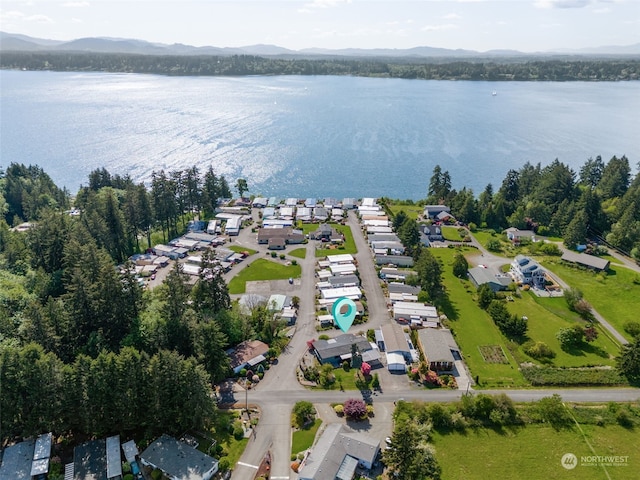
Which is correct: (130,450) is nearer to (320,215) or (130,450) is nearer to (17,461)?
(17,461)

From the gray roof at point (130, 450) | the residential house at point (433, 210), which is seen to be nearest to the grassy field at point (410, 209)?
the residential house at point (433, 210)

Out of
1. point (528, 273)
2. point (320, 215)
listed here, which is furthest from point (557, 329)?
point (320, 215)

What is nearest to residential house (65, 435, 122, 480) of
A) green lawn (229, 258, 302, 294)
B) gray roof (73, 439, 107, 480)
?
gray roof (73, 439, 107, 480)

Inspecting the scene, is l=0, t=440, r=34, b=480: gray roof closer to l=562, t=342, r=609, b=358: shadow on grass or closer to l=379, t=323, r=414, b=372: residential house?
l=379, t=323, r=414, b=372: residential house

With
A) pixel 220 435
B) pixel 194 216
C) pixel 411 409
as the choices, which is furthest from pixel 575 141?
pixel 220 435

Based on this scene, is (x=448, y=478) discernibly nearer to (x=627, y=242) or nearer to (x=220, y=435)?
(x=220, y=435)
